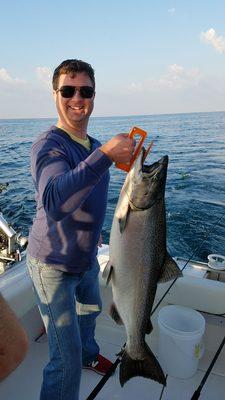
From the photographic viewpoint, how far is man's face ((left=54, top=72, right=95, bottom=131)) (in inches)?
104

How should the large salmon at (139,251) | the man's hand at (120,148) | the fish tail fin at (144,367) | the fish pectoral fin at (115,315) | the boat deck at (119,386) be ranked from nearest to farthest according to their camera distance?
the man's hand at (120,148), the large salmon at (139,251), the fish pectoral fin at (115,315), the fish tail fin at (144,367), the boat deck at (119,386)

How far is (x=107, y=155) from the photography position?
2.01m

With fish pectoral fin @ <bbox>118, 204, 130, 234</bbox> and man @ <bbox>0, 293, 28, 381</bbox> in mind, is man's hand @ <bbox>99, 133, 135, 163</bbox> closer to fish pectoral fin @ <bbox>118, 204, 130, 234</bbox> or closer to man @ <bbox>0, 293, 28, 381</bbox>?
fish pectoral fin @ <bbox>118, 204, 130, 234</bbox>

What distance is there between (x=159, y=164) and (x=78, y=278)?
3.82 feet

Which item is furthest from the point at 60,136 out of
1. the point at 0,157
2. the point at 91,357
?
the point at 0,157

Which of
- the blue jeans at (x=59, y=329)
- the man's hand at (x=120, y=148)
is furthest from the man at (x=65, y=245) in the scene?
the man's hand at (x=120, y=148)

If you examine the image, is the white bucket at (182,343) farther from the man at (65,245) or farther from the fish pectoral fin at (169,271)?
the fish pectoral fin at (169,271)

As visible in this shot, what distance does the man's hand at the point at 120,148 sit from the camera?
6.52 ft

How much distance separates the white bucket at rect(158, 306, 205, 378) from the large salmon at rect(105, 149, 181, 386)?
0.96 m

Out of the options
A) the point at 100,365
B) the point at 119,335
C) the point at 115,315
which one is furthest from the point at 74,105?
the point at 119,335

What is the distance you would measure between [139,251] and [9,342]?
1191 mm

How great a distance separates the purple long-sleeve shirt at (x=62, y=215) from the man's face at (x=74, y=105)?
13 centimetres

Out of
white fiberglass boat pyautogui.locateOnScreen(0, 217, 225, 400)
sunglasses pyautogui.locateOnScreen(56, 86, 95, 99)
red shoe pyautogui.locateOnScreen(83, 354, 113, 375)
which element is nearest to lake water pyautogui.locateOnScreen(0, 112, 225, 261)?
white fiberglass boat pyautogui.locateOnScreen(0, 217, 225, 400)

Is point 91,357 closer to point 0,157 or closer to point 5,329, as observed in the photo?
point 5,329
